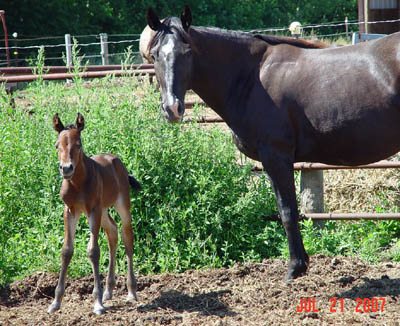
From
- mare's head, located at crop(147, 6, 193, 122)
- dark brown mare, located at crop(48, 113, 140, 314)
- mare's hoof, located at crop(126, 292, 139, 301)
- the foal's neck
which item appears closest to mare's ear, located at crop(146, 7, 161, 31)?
mare's head, located at crop(147, 6, 193, 122)

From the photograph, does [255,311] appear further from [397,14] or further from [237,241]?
[397,14]

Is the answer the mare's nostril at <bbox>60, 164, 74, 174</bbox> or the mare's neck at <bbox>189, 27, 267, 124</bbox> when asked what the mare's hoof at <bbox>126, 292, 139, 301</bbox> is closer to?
the mare's nostril at <bbox>60, 164, 74, 174</bbox>

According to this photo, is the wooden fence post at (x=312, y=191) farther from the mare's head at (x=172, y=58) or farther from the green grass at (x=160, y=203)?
the mare's head at (x=172, y=58)

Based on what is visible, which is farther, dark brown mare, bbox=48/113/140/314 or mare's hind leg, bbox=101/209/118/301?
mare's hind leg, bbox=101/209/118/301

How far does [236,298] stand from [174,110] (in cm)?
167

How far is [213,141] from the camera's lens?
6262 mm

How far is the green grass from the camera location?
18.8 ft

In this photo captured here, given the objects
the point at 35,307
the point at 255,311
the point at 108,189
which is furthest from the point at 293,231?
the point at 35,307

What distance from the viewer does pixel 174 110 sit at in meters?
→ 4.29

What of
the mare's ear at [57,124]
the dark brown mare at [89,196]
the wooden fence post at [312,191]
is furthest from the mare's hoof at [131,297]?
the wooden fence post at [312,191]

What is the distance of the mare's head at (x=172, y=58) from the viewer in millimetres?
4359

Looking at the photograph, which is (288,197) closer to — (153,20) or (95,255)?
(95,255)

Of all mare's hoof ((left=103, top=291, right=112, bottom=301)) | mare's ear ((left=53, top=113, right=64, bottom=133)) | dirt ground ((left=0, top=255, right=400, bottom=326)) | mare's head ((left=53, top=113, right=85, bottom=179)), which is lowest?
dirt ground ((left=0, top=255, right=400, bottom=326))

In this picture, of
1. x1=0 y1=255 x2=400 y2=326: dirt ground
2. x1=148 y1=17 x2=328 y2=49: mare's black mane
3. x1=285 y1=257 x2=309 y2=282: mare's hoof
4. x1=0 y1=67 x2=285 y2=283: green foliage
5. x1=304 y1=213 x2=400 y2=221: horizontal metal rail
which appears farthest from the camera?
x1=304 y1=213 x2=400 y2=221: horizontal metal rail
